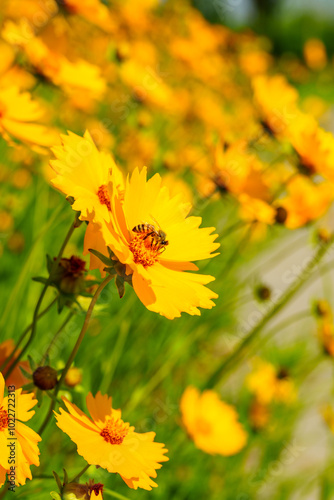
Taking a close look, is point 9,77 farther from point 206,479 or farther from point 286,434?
point 286,434

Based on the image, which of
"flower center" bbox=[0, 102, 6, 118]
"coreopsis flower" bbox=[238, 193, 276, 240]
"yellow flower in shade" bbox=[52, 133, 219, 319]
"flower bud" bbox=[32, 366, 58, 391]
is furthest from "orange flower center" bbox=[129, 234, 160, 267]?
"coreopsis flower" bbox=[238, 193, 276, 240]

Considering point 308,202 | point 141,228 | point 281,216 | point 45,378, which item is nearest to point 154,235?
point 141,228

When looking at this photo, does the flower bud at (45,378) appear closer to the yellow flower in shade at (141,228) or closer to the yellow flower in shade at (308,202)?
A: the yellow flower in shade at (141,228)

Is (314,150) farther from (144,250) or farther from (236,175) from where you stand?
(144,250)

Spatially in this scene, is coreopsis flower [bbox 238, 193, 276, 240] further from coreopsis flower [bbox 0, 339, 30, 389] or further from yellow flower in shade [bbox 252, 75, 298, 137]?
coreopsis flower [bbox 0, 339, 30, 389]

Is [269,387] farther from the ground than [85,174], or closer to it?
closer to it

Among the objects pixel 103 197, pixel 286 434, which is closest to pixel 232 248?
pixel 286 434

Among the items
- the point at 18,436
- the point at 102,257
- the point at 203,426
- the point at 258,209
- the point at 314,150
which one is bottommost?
the point at 203,426
